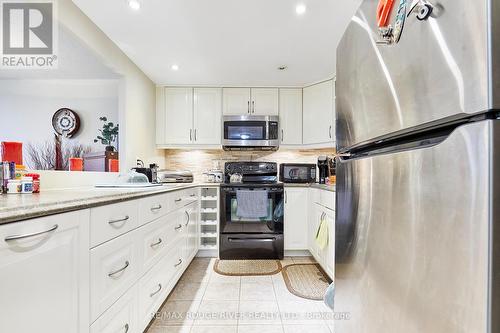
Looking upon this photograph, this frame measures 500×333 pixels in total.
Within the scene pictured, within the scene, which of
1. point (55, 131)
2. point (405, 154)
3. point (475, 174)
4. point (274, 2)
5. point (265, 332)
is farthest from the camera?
point (55, 131)

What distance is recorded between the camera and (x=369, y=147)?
698 mm

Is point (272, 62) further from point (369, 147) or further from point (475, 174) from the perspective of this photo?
point (475, 174)

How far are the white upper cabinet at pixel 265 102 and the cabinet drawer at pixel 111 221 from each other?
225 centimetres

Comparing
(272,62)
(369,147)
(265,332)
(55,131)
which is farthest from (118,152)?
(369,147)

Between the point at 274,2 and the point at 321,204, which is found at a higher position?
the point at 274,2

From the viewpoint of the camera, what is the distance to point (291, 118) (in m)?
3.19

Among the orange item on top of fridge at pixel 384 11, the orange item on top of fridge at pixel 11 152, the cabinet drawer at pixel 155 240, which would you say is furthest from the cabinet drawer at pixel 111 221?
the orange item on top of fridge at pixel 384 11

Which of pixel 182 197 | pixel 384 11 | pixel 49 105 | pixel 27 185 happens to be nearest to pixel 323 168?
pixel 182 197

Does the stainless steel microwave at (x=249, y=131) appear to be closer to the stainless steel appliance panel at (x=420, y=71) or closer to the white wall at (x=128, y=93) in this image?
the white wall at (x=128, y=93)

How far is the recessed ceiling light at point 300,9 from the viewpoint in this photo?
5.40ft

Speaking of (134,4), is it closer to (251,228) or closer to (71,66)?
(71,66)

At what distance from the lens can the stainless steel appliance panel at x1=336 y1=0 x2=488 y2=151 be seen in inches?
13.6

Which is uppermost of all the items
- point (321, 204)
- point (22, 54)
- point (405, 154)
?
point (22, 54)

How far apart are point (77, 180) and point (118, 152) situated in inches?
22.5
